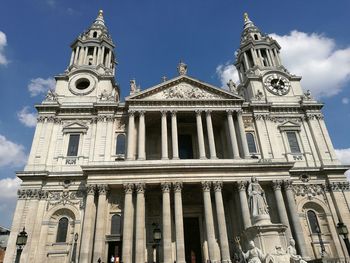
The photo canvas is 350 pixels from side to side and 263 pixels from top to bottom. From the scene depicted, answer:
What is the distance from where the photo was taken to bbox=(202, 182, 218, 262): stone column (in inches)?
883

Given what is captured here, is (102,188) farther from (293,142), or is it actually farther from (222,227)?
(293,142)

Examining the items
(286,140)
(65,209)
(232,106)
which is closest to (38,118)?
(65,209)

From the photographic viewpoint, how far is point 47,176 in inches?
1068

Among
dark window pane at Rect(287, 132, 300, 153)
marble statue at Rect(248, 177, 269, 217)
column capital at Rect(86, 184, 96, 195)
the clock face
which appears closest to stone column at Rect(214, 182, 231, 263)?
marble statue at Rect(248, 177, 269, 217)

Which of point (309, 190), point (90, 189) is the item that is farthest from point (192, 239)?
point (309, 190)

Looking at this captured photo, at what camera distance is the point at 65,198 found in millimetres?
26672

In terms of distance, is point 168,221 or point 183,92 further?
point 183,92

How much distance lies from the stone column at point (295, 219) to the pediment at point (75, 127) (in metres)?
20.0

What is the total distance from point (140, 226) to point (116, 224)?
3.20 meters

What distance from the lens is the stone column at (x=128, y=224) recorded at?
877 inches

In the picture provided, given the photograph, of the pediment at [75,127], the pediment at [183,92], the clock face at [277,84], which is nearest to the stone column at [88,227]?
the pediment at [75,127]

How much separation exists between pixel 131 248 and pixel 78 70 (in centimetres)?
2178

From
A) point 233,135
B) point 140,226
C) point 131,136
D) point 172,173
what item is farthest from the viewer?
point 233,135

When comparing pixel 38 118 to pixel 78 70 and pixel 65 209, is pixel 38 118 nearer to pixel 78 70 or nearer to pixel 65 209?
pixel 78 70
